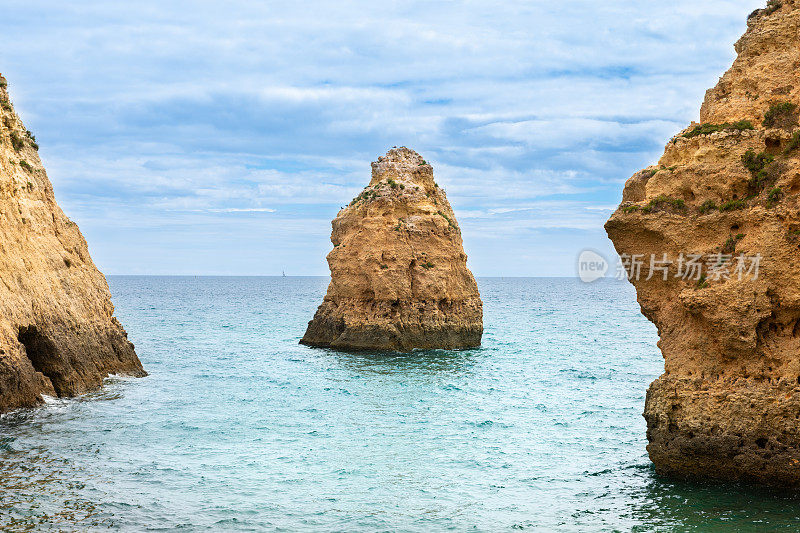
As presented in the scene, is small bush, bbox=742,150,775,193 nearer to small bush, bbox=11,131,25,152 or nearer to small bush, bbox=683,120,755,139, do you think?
small bush, bbox=683,120,755,139

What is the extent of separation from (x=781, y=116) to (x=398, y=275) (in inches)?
1163

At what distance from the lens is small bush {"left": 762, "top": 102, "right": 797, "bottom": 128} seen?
51.2 feet

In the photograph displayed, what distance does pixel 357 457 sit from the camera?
20.4 meters

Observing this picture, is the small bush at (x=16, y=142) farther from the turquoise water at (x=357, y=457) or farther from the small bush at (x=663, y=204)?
the small bush at (x=663, y=204)

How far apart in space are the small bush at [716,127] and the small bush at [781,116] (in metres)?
0.35

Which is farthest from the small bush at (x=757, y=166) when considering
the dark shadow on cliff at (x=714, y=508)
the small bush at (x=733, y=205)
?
the dark shadow on cliff at (x=714, y=508)

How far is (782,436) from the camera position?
47.3 ft

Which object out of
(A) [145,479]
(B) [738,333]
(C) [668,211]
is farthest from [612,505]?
(A) [145,479]

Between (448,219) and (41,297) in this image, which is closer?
(41,297)

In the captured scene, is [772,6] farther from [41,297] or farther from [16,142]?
[16,142]

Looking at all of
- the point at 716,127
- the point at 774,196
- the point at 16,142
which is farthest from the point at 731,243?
the point at 16,142

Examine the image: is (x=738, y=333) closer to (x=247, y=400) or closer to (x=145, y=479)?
(x=145, y=479)

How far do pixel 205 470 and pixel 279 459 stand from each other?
6.81 ft

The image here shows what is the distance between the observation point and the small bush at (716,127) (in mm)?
15875
